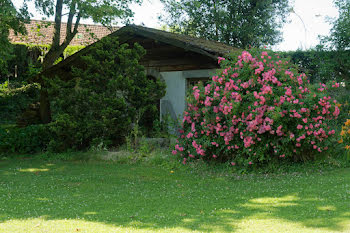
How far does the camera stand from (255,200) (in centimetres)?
638

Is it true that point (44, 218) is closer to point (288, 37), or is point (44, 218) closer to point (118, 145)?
point (118, 145)

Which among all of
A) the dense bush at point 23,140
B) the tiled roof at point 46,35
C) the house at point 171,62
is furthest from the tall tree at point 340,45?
the dense bush at point 23,140

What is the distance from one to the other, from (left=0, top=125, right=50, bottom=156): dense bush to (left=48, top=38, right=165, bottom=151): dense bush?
3.80 feet

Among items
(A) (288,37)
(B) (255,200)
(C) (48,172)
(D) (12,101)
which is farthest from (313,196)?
(A) (288,37)

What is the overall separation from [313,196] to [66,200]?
3.96 metres

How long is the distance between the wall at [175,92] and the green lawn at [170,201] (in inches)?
187

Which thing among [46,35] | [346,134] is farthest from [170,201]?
[46,35]

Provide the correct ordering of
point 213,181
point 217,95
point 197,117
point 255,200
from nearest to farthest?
point 255,200, point 213,181, point 217,95, point 197,117

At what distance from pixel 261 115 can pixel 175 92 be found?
6.14 metres

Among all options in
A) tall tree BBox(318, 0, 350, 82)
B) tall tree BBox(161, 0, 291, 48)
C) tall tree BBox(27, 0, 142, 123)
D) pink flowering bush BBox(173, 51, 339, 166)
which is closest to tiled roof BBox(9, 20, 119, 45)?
tall tree BBox(27, 0, 142, 123)

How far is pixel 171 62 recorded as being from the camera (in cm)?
1452

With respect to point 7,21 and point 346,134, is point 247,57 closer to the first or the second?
point 346,134

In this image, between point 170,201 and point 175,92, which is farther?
point 175,92

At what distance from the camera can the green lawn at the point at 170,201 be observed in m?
4.98
